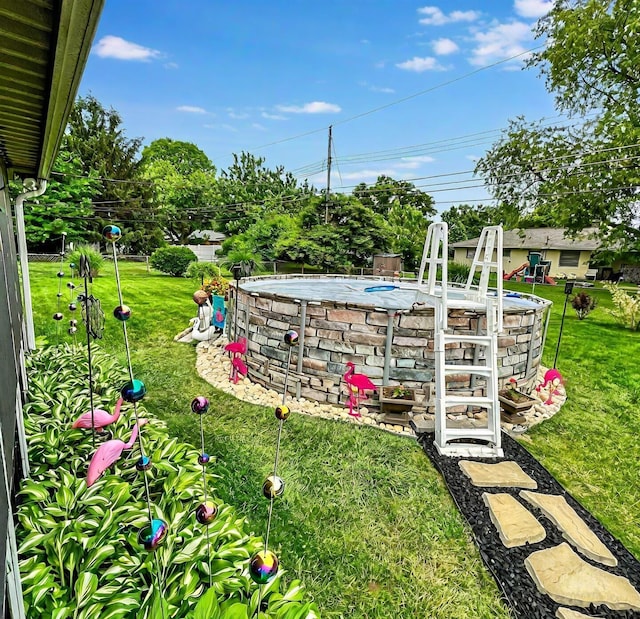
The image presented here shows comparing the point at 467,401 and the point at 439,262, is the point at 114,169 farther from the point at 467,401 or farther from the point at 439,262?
the point at 467,401

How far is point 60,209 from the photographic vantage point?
16.7m

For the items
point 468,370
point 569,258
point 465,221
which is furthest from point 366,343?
point 465,221

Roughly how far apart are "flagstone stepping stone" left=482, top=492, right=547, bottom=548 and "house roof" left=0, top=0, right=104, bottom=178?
3421 mm

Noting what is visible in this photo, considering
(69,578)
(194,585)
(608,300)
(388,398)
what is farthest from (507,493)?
(608,300)

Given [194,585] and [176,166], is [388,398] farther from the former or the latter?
[176,166]

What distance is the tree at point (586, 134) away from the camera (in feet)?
38.9

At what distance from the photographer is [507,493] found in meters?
3.16

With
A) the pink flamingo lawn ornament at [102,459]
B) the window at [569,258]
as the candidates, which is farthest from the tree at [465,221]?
the pink flamingo lawn ornament at [102,459]

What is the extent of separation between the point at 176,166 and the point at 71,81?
40.6m

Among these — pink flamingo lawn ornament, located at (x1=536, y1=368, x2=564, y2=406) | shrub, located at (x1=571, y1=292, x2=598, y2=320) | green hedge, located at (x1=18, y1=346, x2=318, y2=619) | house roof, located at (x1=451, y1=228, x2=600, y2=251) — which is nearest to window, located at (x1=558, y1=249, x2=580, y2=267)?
house roof, located at (x1=451, y1=228, x2=600, y2=251)

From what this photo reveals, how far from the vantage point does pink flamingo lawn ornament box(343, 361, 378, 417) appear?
4.32 metres

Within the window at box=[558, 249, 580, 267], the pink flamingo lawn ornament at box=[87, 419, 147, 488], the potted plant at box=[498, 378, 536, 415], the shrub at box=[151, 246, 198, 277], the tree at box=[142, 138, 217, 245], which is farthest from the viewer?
the tree at box=[142, 138, 217, 245]

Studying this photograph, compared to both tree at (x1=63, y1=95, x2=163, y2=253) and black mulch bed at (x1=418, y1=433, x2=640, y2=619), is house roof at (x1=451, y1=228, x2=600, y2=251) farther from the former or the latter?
black mulch bed at (x1=418, y1=433, x2=640, y2=619)

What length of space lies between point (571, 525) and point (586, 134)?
1528 centimetres
